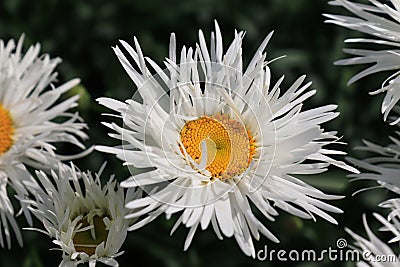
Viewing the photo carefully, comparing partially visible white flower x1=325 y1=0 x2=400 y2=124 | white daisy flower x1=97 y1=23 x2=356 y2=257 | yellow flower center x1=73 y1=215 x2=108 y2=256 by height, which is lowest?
yellow flower center x1=73 y1=215 x2=108 y2=256

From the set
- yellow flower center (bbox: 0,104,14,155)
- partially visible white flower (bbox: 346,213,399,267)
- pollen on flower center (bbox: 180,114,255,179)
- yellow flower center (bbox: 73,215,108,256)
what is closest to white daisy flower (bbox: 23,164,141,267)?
yellow flower center (bbox: 73,215,108,256)

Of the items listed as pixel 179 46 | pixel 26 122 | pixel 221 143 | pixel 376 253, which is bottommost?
pixel 376 253

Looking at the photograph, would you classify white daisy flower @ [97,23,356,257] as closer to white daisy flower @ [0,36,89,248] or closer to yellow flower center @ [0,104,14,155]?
white daisy flower @ [0,36,89,248]

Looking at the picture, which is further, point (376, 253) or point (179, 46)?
point (179, 46)

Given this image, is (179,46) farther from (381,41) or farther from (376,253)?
(376,253)

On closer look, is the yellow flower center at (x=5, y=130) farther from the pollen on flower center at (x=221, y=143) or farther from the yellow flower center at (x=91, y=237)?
the pollen on flower center at (x=221, y=143)

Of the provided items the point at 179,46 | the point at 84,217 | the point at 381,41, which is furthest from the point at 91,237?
the point at 179,46

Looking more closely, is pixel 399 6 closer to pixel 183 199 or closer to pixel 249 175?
pixel 249 175
